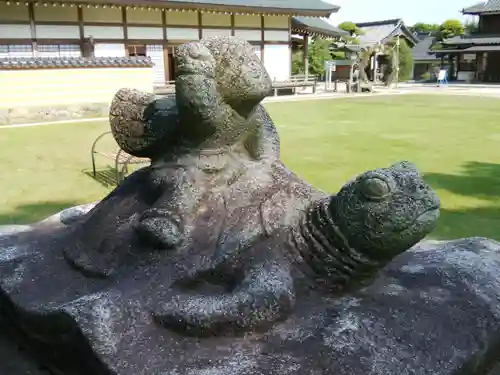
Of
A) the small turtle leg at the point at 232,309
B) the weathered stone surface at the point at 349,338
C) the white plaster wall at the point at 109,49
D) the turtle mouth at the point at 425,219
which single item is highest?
the white plaster wall at the point at 109,49

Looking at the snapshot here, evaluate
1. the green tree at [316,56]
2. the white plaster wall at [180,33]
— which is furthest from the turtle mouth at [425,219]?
the green tree at [316,56]

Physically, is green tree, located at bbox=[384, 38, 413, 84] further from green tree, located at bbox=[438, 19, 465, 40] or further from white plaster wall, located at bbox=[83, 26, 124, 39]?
white plaster wall, located at bbox=[83, 26, 124, 39]

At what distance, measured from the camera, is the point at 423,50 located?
141 feet

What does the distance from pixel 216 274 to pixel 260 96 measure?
2.50 feet

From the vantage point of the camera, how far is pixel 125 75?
1560 centimetres

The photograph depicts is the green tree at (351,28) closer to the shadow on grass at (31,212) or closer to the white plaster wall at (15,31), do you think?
the white plaster wall at (15,31)

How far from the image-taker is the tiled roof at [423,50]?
136 ft

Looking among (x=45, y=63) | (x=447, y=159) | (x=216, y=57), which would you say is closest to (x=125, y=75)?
(x=45, y=63)

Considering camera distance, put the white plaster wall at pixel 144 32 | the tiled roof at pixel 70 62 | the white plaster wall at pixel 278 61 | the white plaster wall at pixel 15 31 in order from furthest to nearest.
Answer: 1. the white plaster wall at pixel 278 61
2. the white plaster wall at pixel 144 32
3. the white plaster wall at pixel 15 31
4. the tiled roof at pixel 70 62

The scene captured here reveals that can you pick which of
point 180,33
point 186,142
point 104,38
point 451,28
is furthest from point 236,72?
point 451,28

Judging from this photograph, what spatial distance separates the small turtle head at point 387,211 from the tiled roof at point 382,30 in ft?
126

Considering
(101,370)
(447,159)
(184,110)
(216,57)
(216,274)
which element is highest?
(216,57)

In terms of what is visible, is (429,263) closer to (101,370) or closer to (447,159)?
(101,370)

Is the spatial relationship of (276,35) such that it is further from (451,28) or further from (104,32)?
(451,28)
